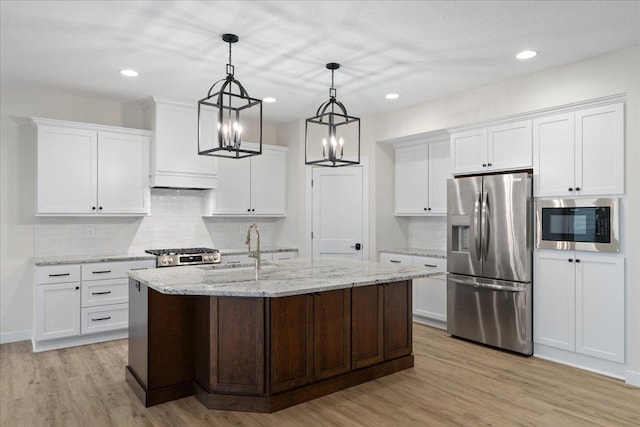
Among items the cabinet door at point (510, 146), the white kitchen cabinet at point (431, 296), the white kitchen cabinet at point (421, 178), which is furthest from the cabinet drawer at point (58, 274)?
the cabinet door at point (510, 146)

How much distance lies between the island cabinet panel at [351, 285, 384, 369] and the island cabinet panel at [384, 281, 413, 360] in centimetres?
6

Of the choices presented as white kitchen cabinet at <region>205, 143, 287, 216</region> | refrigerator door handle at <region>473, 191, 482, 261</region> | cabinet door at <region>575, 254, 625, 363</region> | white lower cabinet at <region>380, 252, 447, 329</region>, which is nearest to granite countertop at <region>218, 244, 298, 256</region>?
white kitchen cabinet at <region>205, 143, 287, 216</region>

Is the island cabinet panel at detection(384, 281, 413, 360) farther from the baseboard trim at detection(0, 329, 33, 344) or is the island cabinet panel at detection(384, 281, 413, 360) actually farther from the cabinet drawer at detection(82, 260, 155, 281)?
the baseboard trim at detection(0, 329, 33, 344)

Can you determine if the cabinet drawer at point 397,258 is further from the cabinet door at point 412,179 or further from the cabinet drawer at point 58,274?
the cabinet drawer at point 58,274

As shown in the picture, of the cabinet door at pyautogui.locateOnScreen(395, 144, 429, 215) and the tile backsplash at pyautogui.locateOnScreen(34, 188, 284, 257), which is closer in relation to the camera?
the tile backsplash at pyautogui.locateOnScreen(34, 188, 284, 257)

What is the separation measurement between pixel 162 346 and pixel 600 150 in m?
3.93

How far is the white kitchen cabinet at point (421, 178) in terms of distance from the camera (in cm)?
554

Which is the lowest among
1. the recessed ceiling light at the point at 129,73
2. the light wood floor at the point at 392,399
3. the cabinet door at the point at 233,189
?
the light wood floor at the point at 392,399

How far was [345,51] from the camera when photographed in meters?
3.73

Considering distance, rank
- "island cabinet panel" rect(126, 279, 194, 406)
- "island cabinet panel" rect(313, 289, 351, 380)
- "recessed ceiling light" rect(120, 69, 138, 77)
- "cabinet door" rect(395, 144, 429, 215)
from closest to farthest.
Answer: "island cabinet panel" rect(126, 279, 194, 406), "island cabinet panel" rect(313, 289, 351, 380), "recessed ceiling light" rect(120, 69, 138, 77), "cabinet door" rect(395, 144, 429, 215)

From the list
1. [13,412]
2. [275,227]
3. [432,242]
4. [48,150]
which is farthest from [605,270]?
[48,150]

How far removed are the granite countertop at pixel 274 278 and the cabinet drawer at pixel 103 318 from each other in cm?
→ 168

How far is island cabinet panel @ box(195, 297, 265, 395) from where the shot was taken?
3.01 m

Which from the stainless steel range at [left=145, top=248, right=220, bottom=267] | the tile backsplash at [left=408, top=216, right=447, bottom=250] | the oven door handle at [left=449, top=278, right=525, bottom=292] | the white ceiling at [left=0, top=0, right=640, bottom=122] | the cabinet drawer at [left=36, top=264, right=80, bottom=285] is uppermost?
the white ceiling at [left=0, top=0, right=640, bottom=122]
